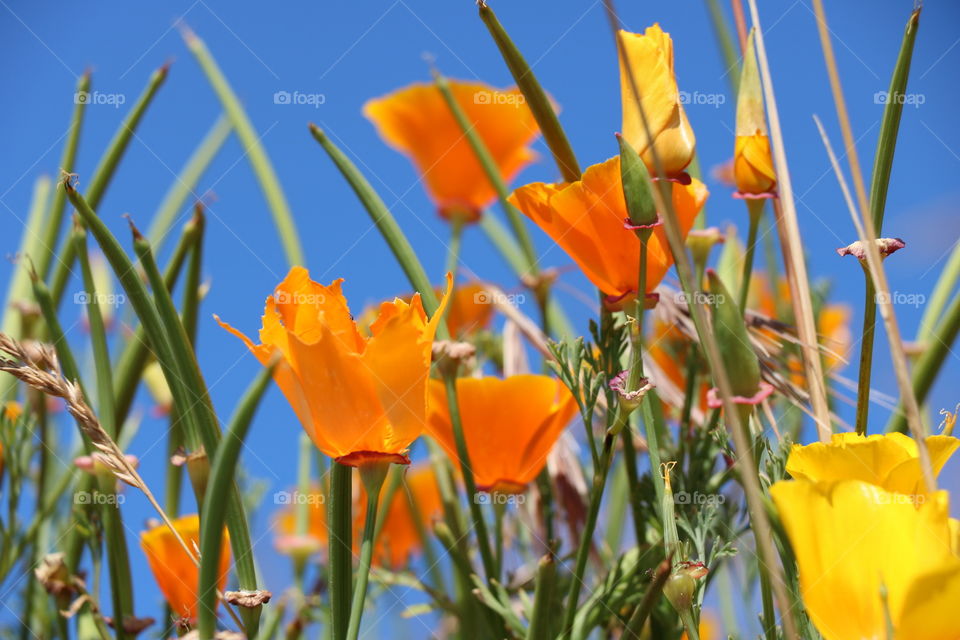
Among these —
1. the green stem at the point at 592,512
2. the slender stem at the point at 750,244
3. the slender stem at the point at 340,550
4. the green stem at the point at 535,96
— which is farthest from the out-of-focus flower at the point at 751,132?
the slender stem at the point at 340,550

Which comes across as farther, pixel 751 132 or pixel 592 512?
pixel 751 132

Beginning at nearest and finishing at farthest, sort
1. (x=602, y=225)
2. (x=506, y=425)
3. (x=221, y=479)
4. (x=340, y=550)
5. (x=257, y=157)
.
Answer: (x=221, y=479)
(x=340, y=550)
(x=602, y=225)
(x=506, y=425)
(x=257, y=157)

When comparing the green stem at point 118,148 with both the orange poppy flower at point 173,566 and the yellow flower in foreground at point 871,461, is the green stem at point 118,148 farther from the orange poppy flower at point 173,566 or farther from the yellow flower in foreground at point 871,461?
the yellow flower in foreground at point 871,461

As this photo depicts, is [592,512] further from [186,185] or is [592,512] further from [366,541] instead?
[186,185]

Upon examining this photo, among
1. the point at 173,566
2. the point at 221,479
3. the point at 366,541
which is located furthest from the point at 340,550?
the point at 173,566

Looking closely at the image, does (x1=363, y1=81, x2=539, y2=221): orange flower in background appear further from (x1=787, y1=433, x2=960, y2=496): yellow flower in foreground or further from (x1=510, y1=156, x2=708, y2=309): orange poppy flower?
(x1=787, y1=433, x2=960, y2=496): yellow flower in foreground

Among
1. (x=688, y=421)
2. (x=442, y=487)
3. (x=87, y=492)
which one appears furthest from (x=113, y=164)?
(x=688, y=421)

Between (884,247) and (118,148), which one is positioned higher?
(118,148)

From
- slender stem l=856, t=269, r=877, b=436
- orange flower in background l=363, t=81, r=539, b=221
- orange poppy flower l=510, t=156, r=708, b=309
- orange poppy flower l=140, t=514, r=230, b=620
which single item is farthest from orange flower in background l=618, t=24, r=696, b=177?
orange flower in background l=363, t=81, r=539, b=221
